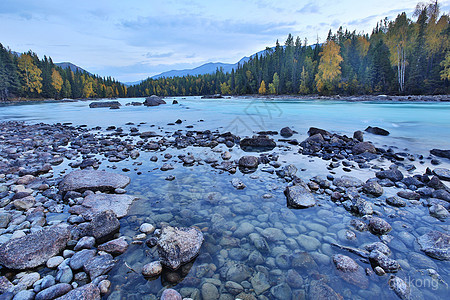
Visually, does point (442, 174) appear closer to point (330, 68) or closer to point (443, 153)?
point (443, 153)

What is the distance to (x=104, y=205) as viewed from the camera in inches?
184

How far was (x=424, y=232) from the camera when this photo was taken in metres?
3.76

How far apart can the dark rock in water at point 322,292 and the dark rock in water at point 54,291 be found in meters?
3.08

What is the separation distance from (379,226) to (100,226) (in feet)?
16.7

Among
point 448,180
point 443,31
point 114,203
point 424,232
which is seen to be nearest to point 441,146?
point 448,180

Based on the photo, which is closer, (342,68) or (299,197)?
(299,197)

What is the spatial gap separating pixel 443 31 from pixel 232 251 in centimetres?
7407

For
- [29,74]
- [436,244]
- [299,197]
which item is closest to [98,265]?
[299,197]

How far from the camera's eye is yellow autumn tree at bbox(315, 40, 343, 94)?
192 ft

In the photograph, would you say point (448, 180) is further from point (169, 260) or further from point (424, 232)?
point (169, 260)

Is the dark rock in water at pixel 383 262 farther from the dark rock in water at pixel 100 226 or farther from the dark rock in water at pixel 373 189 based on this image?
the dark rock in water at pixel 100 226

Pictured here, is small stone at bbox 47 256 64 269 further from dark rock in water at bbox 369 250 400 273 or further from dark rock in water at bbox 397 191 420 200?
dark rock in water at bbox 397 191 420 200

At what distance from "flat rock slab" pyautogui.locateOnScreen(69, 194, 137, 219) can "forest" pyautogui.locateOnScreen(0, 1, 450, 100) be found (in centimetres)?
6244

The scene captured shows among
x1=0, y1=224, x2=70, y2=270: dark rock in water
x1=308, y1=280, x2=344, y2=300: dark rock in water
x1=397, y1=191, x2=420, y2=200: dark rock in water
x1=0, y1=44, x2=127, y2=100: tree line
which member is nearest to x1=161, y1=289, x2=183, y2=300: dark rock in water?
x1=308, y1=280, x2=344, y2=300: dark rock in water
